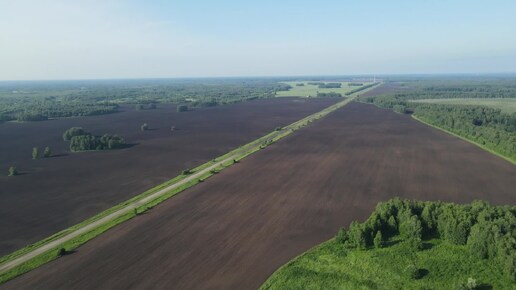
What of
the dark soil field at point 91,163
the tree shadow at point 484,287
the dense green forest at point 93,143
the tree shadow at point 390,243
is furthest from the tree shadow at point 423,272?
the dense green forest at point 93,143

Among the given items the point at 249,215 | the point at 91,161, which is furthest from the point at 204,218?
the point at 91,161

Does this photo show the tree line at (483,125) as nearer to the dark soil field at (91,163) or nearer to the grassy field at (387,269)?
the grassy field at (387,269)

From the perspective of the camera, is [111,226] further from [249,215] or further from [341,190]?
[341,190]

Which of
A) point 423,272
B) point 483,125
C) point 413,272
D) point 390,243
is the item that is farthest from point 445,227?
point 483,125

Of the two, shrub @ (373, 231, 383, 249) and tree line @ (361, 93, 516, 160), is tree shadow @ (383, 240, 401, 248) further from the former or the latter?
tree line @ (361, 93, 516, 160)

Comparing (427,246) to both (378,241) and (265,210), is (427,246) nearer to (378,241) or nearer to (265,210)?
(378,241)
